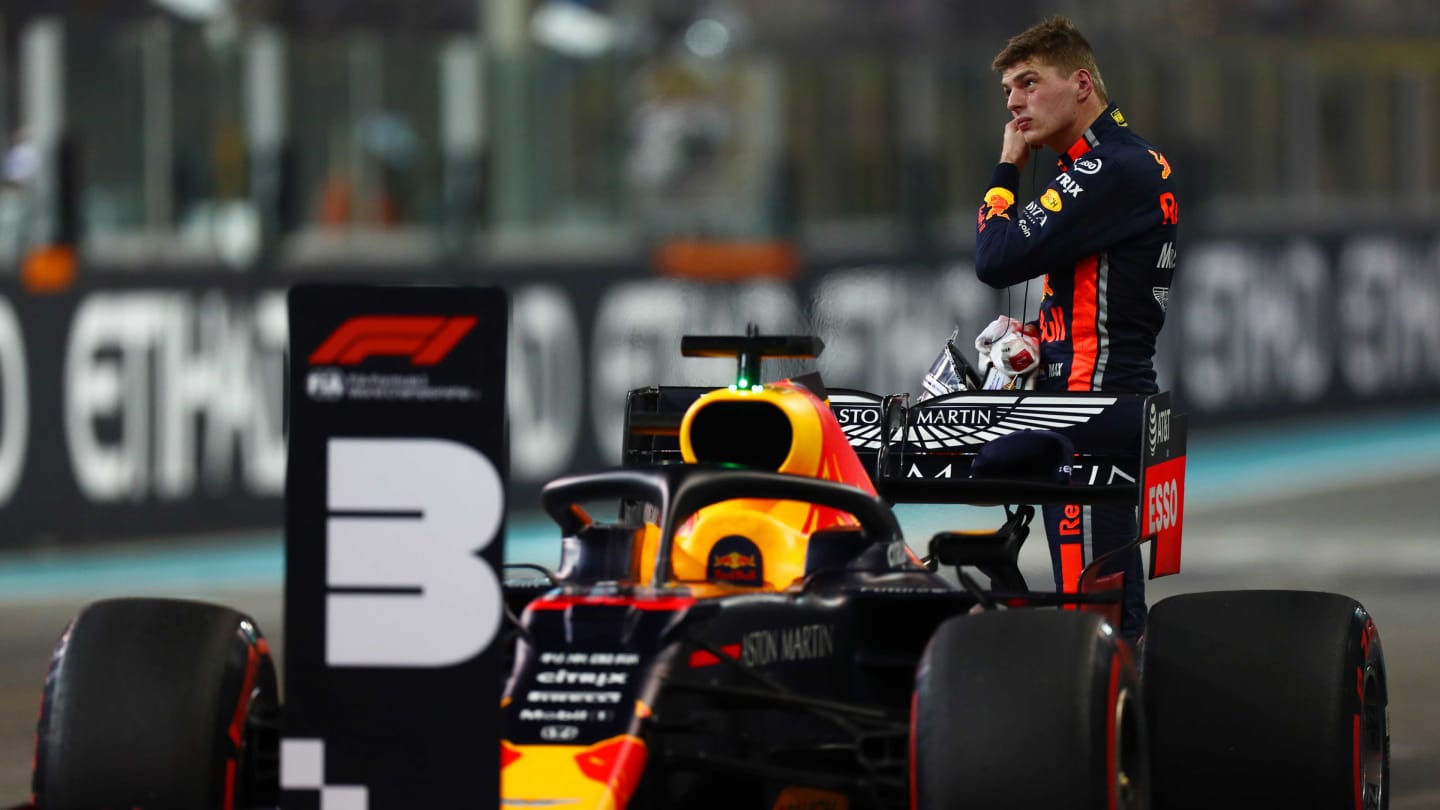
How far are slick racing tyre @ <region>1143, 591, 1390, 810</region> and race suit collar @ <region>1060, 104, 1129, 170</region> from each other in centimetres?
144

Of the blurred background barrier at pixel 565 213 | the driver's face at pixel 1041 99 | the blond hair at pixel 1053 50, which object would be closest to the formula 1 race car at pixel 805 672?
the driver's face at pixel 1041 99

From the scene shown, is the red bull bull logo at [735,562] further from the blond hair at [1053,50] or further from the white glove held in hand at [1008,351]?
the blond hair at [1053,50]

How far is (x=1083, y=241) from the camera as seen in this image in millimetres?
7172

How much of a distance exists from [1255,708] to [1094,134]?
1746 millimetres

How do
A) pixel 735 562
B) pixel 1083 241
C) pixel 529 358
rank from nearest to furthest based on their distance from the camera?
1. pixel 735 562
2. pixel 1083 241
3. pixel 529 358

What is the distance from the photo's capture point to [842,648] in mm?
6090

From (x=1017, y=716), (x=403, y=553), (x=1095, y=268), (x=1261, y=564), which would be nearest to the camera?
(x=403, y=553)

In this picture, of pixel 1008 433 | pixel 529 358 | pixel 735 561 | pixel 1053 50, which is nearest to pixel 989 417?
pixel 1008 433

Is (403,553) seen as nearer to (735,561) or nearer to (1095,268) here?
(735,561)

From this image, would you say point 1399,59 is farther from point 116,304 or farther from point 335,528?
point 335,528

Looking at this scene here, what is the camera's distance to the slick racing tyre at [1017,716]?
5.39m

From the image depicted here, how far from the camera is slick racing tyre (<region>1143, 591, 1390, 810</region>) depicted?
6.34 m

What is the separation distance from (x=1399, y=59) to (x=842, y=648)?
22.6 m

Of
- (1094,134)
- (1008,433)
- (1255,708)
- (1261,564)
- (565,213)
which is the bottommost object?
(1261,564)
